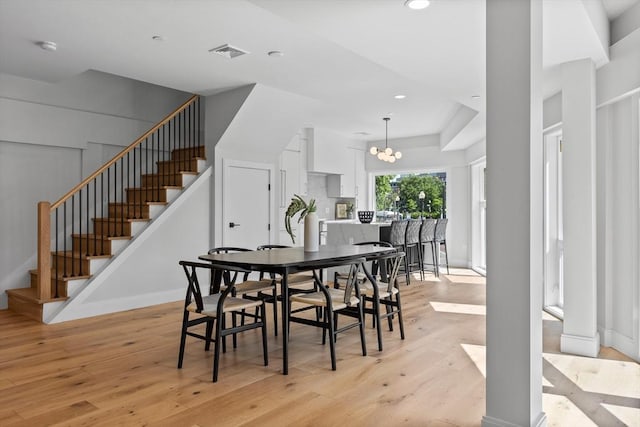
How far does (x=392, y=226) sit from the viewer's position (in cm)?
658

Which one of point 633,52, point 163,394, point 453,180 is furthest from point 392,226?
point 163,394

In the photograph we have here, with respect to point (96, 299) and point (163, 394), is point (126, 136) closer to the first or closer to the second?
point (96, 299)

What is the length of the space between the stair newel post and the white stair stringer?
15cm

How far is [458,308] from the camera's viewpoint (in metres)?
5.20

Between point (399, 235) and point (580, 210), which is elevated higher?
point (580, 210)

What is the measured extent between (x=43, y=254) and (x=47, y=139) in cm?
170

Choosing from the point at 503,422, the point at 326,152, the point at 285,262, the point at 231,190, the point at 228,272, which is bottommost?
the point at 503,422

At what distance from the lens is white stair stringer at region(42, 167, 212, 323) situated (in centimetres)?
480

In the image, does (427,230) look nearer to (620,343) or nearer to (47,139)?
(620,343)

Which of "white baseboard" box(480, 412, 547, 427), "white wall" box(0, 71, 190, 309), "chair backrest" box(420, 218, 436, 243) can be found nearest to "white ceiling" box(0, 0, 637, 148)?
"white wall" box(0, 71, 190, 309)

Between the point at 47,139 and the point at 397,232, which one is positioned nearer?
the point at 47,139

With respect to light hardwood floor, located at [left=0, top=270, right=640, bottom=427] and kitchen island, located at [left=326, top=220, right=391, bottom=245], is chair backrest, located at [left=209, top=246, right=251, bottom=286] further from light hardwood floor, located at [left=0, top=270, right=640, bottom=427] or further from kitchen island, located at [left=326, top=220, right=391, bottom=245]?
kitchen island, located at [left=326, top=220, right=391, bottom=245]

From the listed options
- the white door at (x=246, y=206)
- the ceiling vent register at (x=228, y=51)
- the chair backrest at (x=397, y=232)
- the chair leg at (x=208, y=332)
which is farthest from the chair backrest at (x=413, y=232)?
the chair leg at (x=208, y=332)

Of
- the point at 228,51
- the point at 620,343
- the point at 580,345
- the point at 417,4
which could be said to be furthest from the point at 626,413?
the point at 228,51
